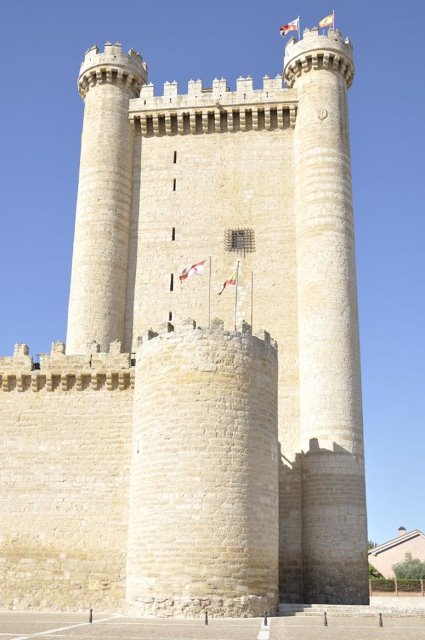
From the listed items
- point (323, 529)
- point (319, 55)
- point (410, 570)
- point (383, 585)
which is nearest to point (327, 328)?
point (323, 529)

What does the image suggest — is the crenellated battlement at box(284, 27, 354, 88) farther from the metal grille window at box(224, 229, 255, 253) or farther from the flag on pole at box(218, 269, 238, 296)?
the flag on pole at box(218, 269, 238, 296)

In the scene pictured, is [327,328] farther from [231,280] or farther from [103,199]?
[103,199]

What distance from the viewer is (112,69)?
1176 inches

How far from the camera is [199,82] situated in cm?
3011

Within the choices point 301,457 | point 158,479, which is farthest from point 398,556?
point 158,479

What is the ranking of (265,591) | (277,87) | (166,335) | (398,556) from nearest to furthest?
(265,591)
(166,335)
(277,87)
(398,556)

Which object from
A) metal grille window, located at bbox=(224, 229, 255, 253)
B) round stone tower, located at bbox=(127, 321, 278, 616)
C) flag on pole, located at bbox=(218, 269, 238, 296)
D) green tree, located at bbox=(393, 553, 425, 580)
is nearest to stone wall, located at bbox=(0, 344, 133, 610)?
round stone tower, located at bbox=(127, 321, 278, 616)

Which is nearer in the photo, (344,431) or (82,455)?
(82,455)

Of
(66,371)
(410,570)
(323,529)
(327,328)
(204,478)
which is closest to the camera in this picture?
(204,478)

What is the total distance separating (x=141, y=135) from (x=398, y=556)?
3800 centimetres

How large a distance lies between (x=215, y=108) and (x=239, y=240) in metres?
5.62

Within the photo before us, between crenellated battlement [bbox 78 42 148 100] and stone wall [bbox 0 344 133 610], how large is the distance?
1335cm

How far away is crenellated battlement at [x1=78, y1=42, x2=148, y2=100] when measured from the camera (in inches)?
1178

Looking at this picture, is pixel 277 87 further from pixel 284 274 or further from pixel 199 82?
pixel 284 274
